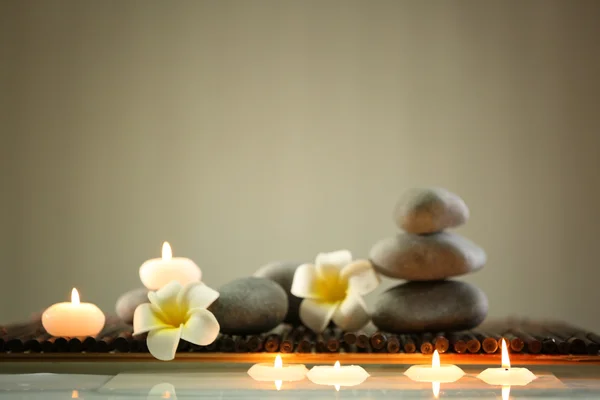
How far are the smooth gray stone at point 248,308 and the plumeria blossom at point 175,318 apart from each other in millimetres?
55

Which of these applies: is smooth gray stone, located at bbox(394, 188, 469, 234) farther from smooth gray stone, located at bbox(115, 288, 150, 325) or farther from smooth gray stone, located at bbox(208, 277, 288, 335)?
smooth gray stone, located at bbox(115, 288, 150, 325)

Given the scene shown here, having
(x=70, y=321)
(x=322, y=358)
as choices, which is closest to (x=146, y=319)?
(x=70, y=321)

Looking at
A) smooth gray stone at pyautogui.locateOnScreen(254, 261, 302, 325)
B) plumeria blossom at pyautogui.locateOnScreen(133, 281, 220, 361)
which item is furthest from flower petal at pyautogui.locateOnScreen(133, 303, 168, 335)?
smooth gray stone at pyautogui.locateOnScreen(254, 261, 302, 325)

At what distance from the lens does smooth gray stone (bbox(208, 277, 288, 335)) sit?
1.20 metres

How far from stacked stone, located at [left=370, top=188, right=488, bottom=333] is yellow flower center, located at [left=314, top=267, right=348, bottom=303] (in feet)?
0.23

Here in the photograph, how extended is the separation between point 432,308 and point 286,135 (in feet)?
3.19

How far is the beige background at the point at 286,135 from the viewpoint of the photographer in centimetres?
205

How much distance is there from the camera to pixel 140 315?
111 cm

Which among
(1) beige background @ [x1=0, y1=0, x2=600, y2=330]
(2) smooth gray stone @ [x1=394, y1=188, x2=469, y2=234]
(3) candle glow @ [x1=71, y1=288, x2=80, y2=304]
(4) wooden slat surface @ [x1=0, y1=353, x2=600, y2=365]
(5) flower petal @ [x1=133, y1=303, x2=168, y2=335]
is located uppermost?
(1) beige background @ [x1=0, y1=0, x2=600, y2=330]

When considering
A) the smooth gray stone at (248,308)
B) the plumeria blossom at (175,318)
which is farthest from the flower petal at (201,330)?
the smooth gray stone at (248,308)

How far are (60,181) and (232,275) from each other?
0.53 meters

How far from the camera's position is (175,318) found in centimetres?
114

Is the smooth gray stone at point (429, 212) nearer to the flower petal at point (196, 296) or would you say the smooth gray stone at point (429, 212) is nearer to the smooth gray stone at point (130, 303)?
the flower petal at point (196, 296)

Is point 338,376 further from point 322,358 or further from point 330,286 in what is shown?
point 330,286
